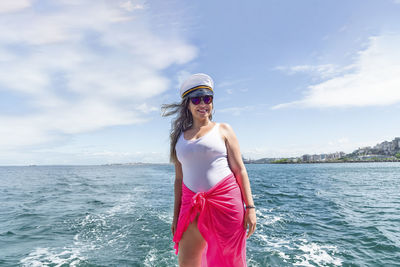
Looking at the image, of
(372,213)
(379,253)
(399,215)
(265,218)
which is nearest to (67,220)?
(265,218)

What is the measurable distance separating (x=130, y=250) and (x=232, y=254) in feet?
16.0

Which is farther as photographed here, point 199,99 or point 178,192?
point 178,192

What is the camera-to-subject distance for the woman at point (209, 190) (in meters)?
2.19

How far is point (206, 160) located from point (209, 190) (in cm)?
29

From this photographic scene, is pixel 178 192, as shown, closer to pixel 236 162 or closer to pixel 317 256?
pixel 236 162

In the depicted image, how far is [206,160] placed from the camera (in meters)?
2.28

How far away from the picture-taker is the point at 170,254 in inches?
227

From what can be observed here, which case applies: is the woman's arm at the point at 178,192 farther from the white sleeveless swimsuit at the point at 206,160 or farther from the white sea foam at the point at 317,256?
the white sea foam at the point at 317,256

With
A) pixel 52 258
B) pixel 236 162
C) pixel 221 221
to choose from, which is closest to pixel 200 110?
pixel 236 162

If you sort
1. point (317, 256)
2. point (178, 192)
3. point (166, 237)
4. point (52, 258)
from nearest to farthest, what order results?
point (178, 192) → point (317, 256) → point (52, 258) → point (166, 237)

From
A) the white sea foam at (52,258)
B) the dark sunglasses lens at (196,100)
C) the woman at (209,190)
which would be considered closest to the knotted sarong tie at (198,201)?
the woman at (209,190)

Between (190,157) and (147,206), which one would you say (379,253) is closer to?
(190,157)

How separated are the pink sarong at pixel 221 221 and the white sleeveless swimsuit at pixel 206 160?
0.08 meters

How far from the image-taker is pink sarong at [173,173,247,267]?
2.18 metres
